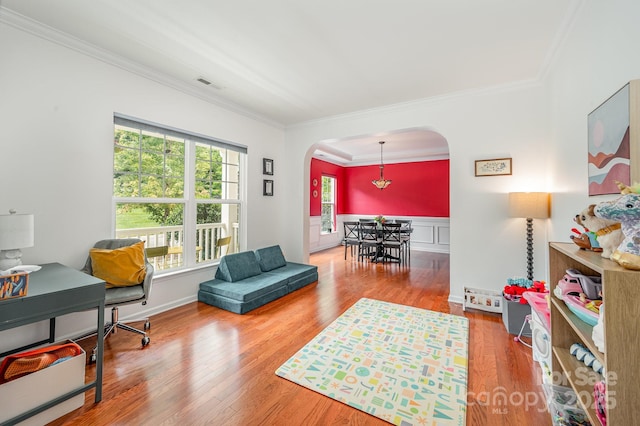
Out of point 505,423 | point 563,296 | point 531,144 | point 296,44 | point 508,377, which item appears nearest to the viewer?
point 563,296

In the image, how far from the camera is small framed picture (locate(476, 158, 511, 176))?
326 cm

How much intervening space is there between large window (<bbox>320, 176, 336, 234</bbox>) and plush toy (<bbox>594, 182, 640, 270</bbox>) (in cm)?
713

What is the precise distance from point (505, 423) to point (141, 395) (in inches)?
90.3

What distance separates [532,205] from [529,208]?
42mm

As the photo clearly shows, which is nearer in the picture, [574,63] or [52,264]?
[574,63]

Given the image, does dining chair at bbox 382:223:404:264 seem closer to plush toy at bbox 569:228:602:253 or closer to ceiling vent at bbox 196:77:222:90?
ceiling vent at bbox 196:77:222:90

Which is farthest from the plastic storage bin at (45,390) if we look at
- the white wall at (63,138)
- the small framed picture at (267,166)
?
the small framed picture at (267,166)

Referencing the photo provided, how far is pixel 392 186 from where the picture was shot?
26.7ft

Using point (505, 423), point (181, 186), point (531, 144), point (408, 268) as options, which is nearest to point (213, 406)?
point (505, 423)

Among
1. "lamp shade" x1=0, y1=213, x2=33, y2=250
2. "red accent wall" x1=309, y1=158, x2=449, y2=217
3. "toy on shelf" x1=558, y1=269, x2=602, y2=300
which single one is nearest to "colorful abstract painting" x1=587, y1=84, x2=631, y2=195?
"toy on shelf" x1=558, y1=269, x2=602, y2=300

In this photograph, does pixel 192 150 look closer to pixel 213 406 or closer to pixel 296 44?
pixel 296 44

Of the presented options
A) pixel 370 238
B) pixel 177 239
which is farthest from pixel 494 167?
pixel 177 239

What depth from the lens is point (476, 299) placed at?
3.27 metres

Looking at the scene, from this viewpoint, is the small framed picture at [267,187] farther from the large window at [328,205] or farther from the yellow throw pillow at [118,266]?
the large window at [328,205]
